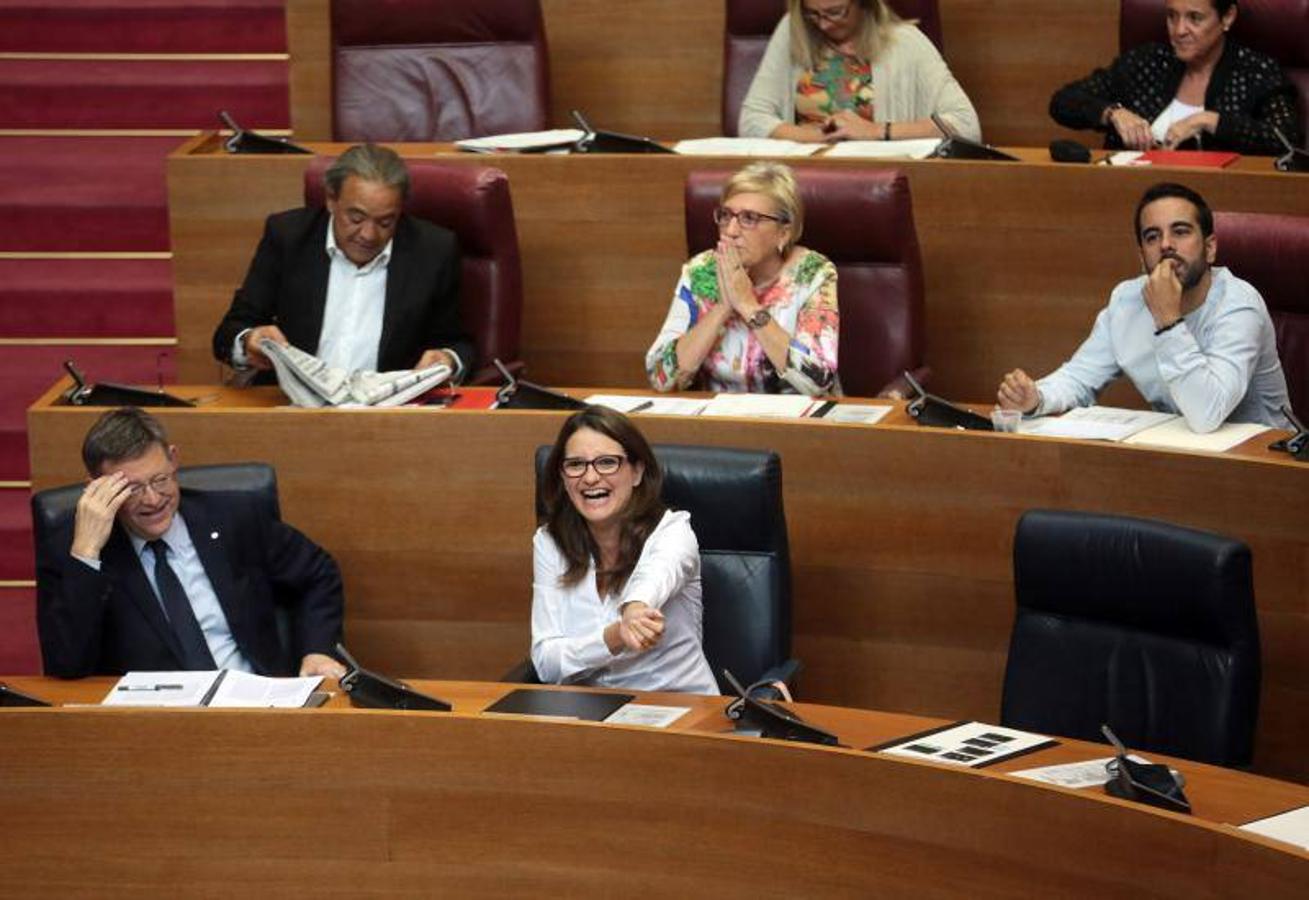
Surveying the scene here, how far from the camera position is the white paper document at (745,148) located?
5.11 metres

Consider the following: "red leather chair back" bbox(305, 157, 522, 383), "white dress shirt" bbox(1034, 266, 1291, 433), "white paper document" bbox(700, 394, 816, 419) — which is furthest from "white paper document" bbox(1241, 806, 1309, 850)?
"red leather chair back" bbox(305, 157, 522, 383)

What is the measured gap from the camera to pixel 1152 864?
2.86 m

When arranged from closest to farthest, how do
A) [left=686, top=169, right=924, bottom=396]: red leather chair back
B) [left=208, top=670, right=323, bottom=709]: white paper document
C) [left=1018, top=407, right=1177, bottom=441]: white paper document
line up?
[left=208, top=670, right=323, bottom=709]: white paper document
[left=1018, top=407, right=1177, bottom=441]: white paper document
[left=686, top=169, right=924, bottom=396]: red leather chair back

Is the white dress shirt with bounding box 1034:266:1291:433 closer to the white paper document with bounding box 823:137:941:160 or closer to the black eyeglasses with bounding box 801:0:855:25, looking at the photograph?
the white paper document with bounding box 823:137:941:160

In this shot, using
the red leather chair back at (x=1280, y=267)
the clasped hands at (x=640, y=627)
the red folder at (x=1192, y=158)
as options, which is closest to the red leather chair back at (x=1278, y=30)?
the red folder at (x=1192, y=158)

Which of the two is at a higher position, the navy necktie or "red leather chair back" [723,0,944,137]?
"red leather chair back" [723,0,944,137]

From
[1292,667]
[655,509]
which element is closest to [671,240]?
[655,509]

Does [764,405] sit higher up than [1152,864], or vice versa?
[764,405]

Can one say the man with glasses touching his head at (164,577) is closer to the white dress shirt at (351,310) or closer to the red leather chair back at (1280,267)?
the white dress shirt at (351,310)

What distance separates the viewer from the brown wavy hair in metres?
3.72

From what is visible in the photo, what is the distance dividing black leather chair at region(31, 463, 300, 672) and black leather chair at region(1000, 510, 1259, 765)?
1.28 metres

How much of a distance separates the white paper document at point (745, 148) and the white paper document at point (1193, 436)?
1330 millimetres

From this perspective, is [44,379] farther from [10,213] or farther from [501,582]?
[501,582]

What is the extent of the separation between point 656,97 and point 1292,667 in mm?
2750
